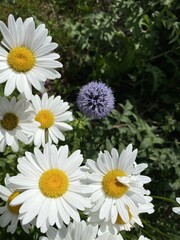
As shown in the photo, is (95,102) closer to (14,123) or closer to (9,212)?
(14,123)

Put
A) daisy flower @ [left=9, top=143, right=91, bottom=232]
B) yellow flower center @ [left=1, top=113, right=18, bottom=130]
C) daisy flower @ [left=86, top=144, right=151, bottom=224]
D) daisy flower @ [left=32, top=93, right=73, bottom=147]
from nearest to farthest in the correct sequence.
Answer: daisy flower @ [left=9, top=143, right=91, bottom=232] → daisy flower @ [left=86, top=144, right=151, bottom=224] → yellow flower center @ [left=1, top=113, right=18, bottom=130] → daisy flower @ [left=32, top=93, right=73, bottom=147]

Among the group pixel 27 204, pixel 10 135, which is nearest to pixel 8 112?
pixel 10 135

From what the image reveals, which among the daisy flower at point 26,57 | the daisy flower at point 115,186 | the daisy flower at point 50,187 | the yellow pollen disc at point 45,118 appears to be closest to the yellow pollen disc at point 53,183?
the daisy flower at point 50,187

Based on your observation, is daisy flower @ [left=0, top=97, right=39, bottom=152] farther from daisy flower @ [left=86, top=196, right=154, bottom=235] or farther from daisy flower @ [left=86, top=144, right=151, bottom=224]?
daisy flower @ [left=86, top=196, right=154, bottom=235]

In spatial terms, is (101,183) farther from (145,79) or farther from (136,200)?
(145,79)

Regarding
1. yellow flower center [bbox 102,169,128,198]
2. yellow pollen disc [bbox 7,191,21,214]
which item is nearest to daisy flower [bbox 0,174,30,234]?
yellow pollen disc [bbox 7,191,21,214]

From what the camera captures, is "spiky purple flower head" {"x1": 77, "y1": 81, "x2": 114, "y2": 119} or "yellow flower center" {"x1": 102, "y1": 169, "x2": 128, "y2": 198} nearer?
"yellow flower center" {"x1": 102, "y1": 169, "x2": 128, "y2": 198}
